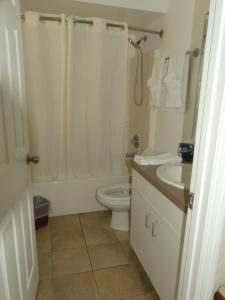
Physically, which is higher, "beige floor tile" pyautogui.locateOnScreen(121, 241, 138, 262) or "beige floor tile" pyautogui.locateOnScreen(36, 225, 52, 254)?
"beige floor tile" pyautogui.locateOnScreen(36, 225, 52, 254)

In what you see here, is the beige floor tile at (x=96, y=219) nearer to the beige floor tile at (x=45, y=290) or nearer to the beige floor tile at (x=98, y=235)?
the beige floor tile at (x=98, y=235)

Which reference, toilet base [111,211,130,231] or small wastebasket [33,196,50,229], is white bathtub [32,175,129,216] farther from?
toilet base [111,211,130,231]

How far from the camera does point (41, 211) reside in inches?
85.0

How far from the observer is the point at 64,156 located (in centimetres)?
230

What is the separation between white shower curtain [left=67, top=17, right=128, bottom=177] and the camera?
→ 6.73ft

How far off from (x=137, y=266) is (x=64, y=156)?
4.10ft

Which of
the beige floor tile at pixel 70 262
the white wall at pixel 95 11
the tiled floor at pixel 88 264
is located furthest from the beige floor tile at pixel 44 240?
the white wall at pixel 95 11

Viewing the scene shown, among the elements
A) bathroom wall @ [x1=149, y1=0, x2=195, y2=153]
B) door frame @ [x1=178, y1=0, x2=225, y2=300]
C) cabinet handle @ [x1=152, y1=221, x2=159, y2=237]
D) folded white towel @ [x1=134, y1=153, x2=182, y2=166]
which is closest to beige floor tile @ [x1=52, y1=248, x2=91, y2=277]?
cabinet handle @ [x1=152, y1=221, x2=159, y2=237]

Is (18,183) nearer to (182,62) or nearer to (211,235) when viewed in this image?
(211,235)

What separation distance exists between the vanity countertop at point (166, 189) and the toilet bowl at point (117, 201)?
566 millimetres

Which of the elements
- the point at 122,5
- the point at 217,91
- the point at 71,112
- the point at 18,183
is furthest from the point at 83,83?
the point at 217,91

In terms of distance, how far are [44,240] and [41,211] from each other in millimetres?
287

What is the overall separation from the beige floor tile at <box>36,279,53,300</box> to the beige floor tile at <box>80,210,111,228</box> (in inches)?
28.2

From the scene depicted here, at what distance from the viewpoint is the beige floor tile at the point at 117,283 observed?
4.84 ft
